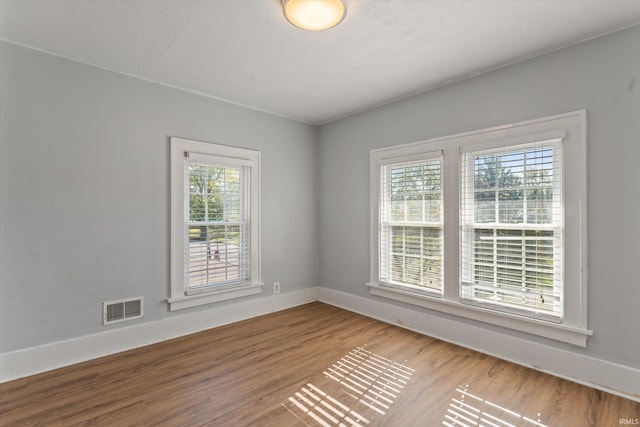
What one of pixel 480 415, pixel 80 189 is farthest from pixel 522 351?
pixel 80 189

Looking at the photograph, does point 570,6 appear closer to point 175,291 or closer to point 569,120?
point 569,120

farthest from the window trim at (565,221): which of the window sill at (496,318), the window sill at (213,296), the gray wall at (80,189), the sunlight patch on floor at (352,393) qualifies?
the gray wall at (80,189)

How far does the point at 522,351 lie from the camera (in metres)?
2.65

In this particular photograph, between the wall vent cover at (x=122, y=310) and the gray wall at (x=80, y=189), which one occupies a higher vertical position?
the gray wall at (x=80, y=189)

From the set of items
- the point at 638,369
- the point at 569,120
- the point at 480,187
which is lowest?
the point at 638,369

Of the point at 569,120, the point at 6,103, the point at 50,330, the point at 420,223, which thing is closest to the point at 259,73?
the point at 6,103

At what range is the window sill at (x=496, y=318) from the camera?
7.89 ft

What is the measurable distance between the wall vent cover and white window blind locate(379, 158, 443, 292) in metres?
2.69

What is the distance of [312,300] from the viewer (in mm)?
4590

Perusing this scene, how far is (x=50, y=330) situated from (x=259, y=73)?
9.54 ft

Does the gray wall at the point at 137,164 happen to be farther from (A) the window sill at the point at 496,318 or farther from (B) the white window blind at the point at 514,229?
(B) the white window blind at the point at 514,229

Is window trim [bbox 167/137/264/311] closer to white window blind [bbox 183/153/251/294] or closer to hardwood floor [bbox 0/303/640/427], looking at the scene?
white window blind [bbox 183/153/251/294]

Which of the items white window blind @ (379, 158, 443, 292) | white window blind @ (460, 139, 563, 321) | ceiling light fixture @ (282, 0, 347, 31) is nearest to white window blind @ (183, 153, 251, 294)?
white window blind @ (379, 158, 443, 292)

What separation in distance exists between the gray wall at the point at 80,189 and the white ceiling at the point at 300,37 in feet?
0.85
